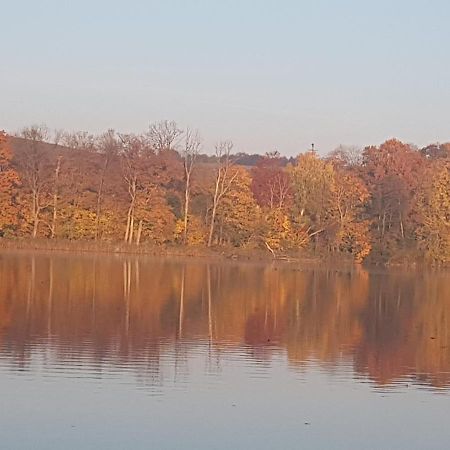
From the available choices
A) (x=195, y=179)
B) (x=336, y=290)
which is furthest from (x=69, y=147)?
(x=336, y=290)

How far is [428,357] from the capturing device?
59.6 feet

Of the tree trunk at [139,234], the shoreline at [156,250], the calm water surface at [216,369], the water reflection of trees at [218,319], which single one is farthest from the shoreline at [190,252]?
the calm water surface at [216,369]

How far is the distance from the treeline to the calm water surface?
26.8 m

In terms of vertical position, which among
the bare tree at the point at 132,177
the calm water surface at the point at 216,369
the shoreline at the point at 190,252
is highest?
the bare tree at the point at 132,177

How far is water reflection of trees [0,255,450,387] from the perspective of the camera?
659 inches

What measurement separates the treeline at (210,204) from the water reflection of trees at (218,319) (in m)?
16.3

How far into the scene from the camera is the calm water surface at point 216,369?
1097 cm

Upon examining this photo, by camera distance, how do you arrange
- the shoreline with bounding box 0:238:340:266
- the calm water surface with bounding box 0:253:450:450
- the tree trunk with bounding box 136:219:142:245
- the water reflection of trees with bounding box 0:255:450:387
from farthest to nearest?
the tree trunk with bounding box 136:219:142:245 → the shoreline with bounding box 0:238:340:266 → the water reflection of trees with bounding box 0:255:450:387 → the calm water surface with bounding box 0:253:450:450

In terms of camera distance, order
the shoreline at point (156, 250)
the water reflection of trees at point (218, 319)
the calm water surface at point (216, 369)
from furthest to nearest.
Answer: the shoreline at point (156, 250) < the water reflection of trees at point (218, 319) < the calm water surface at point (216, 369)

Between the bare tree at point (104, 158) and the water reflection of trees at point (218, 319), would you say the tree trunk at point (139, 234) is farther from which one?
the water reflection of trees at point (218, 319)

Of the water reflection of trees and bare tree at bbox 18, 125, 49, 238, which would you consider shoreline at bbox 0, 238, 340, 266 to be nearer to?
bare tree at bbox 18, 125, 49, 238

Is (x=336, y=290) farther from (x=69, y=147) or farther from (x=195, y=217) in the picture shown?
(x=69, y=147)

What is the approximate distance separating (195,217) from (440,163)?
A: 54.7 feet

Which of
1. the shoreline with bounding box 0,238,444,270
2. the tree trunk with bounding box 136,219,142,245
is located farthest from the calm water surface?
the tree trunk with bounding box 136,219,142,245
